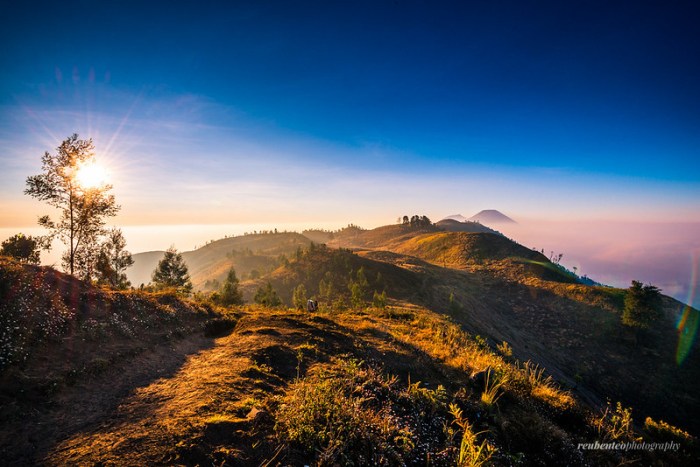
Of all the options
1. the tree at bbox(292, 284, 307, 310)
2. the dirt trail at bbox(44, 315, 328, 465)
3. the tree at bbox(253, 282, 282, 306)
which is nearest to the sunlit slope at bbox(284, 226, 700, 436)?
the tree at bbox(292, 284, 307, 310)

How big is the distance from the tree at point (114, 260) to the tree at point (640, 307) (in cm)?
8173

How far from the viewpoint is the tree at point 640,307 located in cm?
4872

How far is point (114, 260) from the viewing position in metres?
42.6

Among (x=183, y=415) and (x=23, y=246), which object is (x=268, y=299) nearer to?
(x=23, y=246)

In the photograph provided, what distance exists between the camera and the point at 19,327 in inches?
363

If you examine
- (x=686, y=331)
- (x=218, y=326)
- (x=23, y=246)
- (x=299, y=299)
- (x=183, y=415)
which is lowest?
(x=686, y=331)

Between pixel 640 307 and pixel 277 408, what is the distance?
6928cm

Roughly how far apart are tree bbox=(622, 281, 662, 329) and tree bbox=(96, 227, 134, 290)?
81.7m

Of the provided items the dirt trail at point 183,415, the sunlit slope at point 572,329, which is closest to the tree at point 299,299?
the sunlit slope at point 572,329

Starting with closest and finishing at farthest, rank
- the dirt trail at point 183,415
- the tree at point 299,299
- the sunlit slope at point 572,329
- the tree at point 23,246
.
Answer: the dirt trail at point 183,415, the tree at point 23,246, the sunlit slope at point 572,329, the tree at point 299,299

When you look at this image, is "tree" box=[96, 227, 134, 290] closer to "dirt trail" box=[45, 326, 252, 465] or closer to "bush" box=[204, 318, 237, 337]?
"bush" box=[204, 318, 237, 337]

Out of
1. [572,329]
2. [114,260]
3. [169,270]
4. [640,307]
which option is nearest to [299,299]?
[169,270]

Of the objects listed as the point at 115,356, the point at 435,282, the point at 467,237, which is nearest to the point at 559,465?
the point at 115,356

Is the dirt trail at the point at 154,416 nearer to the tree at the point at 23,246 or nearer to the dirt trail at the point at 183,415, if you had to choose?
the dirt trail at the point at 183,415
